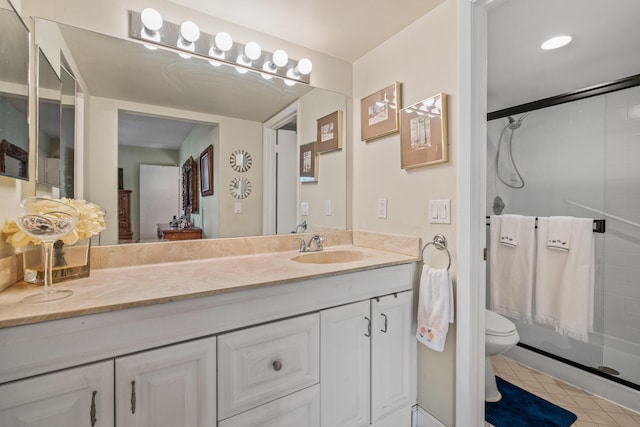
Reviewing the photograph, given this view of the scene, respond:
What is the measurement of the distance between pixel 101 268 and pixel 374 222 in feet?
4.97

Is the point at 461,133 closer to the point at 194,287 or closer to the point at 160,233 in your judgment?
the point at 194,287

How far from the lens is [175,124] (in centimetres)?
150

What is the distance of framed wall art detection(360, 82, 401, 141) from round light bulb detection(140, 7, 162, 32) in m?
1.25

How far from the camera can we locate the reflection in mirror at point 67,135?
1218mm

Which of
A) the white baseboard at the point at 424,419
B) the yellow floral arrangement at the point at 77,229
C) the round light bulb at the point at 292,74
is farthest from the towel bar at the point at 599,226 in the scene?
the yellow floral arrangement at the point at 77,229

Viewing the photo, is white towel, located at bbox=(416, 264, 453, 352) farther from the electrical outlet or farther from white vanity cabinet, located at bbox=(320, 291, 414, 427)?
the electrical outlet

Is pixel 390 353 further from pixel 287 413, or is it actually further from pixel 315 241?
pixel 315 241

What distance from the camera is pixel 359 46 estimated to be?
1869 mm

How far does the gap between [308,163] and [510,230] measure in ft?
5.45

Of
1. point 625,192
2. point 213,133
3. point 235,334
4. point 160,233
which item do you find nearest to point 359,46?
point 213,133

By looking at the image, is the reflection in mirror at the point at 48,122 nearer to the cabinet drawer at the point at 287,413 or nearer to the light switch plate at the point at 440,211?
the cabinet drawer at the point at 287,413

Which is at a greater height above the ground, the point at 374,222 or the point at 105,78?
the point at 105,78

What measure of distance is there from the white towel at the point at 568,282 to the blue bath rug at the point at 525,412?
488 mm

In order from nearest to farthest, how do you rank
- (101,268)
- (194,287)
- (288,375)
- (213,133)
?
(194,287)
(288,375)
(101,268)
(213,133)
